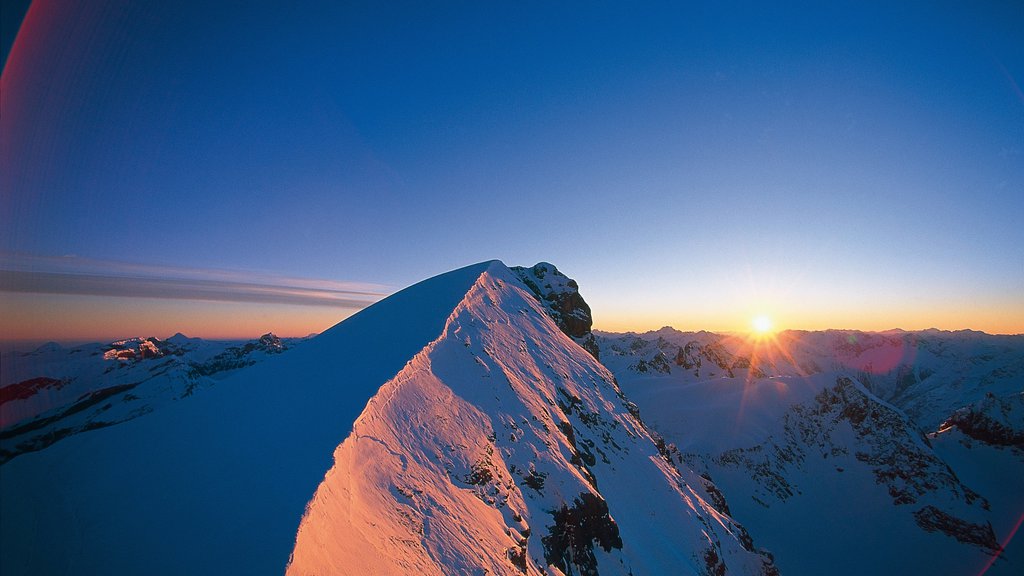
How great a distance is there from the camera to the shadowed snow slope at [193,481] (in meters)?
9.09

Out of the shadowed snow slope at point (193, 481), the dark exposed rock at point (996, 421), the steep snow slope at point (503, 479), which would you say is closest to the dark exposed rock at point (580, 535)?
the steep snow slope at point (503, 479)

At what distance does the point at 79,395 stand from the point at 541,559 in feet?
662

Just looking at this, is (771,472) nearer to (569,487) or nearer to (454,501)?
(569,487)

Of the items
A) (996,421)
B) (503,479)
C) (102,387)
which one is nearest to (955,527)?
(996,421)

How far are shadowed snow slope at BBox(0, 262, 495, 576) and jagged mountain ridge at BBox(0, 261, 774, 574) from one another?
0.19 feet

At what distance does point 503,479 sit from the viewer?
18.5m

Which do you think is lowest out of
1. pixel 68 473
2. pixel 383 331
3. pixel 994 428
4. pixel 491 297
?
pixel 994 428

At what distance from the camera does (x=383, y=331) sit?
2534cm

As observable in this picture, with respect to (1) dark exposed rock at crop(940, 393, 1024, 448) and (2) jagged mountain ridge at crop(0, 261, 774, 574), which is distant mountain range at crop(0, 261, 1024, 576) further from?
(1) dark exposed rock at crop(940, 393, 1024, 448)

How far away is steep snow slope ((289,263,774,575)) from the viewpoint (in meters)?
11.8

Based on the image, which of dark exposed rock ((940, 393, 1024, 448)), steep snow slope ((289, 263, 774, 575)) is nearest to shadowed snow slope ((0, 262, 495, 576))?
steep snow slope ((289, 263, 774, 575))

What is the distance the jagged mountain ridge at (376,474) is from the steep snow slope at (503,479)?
103mm

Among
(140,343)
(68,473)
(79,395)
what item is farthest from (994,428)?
(140,343)

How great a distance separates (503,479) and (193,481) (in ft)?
42.2
